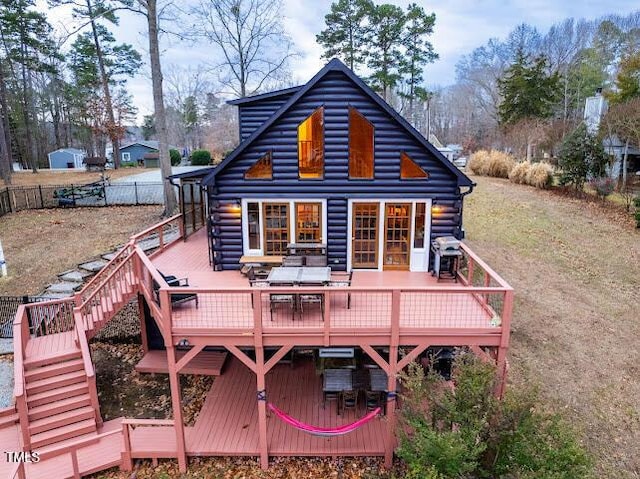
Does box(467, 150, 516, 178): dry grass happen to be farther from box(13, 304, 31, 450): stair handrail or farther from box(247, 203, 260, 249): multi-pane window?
box(13, 304, 31, 450): stair handrail

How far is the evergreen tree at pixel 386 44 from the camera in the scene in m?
29.7

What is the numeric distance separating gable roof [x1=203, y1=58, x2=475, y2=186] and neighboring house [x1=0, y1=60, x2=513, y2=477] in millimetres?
38

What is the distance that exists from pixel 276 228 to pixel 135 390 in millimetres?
5000

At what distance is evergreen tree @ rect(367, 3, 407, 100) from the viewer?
29688mm

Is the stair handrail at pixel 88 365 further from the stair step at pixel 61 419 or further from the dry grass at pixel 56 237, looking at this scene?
the dry grass at pixel 56 237

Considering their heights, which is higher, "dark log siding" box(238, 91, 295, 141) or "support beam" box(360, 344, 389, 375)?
"dark log siding" box(238, 91, 295, 141)

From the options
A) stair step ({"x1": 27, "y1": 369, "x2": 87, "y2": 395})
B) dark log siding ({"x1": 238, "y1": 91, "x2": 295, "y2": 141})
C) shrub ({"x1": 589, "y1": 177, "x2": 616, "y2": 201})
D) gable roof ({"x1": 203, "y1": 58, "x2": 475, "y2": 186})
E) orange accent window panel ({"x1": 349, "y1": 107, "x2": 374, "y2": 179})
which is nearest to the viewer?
stair step ({"x1": 27, "y1": 369, "x2": 87, "y2": 395})

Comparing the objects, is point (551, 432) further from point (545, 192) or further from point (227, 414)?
point (545, 192)

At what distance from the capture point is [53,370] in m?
8.50

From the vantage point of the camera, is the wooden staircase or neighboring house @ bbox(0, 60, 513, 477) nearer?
neighboring house @ bbox(0, 60, 513, 477)

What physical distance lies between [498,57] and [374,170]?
55885mm

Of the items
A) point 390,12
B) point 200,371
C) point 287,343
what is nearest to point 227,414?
point 200,371

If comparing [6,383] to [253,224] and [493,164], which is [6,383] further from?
[493,164]

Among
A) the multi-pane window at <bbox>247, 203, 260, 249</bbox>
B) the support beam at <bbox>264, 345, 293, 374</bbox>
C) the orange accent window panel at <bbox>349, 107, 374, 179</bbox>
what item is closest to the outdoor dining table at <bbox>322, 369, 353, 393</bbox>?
the support beam at <bbox>264, 345, 293, 374</bbox>
